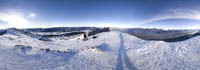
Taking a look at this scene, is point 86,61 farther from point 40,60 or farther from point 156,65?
point 156,65

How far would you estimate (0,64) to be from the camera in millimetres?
7859

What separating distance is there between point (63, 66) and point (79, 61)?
113 centimetres

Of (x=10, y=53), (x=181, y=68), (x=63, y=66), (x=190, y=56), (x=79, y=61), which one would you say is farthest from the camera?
(x=10, y=53)

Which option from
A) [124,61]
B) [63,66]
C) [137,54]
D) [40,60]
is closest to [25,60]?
[40,60]

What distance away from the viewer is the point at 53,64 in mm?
8125

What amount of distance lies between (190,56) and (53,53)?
32.1 ft

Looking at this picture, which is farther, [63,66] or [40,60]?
[40,60]

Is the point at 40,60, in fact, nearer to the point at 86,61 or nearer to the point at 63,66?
the point at 63,66

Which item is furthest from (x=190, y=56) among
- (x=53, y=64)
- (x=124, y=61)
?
(x=53, y=64)

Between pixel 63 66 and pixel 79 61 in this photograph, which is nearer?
pixel 63 66

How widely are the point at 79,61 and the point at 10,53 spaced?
18.1ft

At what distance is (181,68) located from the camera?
7.33 metres

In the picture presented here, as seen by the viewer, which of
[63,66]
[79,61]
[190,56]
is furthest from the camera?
[190,56]

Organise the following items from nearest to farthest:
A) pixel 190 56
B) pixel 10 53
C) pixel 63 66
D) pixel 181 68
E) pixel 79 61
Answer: pixel 181 68
pixel 63 66
pixel 79 61
pixel 190 56
pixel 10 53
